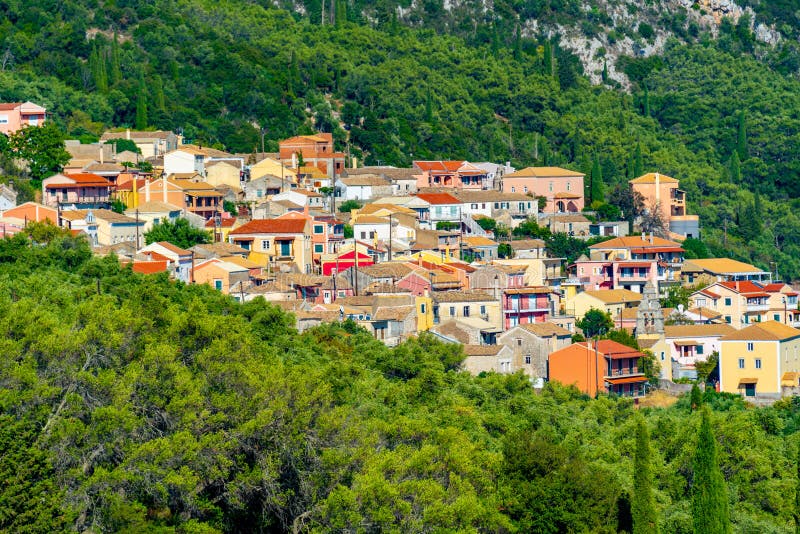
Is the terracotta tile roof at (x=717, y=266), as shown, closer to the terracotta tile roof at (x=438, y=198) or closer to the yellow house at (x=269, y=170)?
the terracotta tile roof at (x=438, y=198)

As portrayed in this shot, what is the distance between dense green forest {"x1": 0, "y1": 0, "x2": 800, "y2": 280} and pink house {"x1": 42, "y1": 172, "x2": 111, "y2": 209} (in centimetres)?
1310

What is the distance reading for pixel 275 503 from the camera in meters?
36.2

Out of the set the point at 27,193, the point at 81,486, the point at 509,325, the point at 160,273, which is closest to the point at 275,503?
the point at 81,486

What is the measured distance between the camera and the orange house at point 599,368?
2447 inches

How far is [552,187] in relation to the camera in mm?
91688

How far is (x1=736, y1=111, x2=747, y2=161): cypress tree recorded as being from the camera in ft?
411

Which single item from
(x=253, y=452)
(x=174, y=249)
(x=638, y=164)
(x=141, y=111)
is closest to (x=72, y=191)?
(x=174, y=249)

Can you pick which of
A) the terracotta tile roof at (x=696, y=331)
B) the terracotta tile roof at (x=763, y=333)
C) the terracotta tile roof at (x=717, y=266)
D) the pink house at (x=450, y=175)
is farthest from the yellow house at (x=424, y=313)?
the pink house at (x=450, y=175)

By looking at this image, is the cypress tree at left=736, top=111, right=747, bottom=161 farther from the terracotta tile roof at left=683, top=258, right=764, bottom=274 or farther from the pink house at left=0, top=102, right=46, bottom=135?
the pink house at left=0, top=102, right=46, bottom=135

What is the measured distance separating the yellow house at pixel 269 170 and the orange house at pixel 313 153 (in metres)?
3.27

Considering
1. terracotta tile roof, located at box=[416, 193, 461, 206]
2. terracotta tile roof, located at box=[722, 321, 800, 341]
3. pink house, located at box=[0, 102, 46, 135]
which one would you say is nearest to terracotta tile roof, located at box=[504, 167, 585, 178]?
terracotta tile roof, located at box=[416, 193, 461, 206]

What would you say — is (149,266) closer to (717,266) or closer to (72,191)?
(72,191)

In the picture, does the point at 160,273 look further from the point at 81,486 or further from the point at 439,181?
the point at 439,181

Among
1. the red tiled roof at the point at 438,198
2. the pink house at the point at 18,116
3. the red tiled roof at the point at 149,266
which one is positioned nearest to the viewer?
the red tiled roof at the point at 149,266
